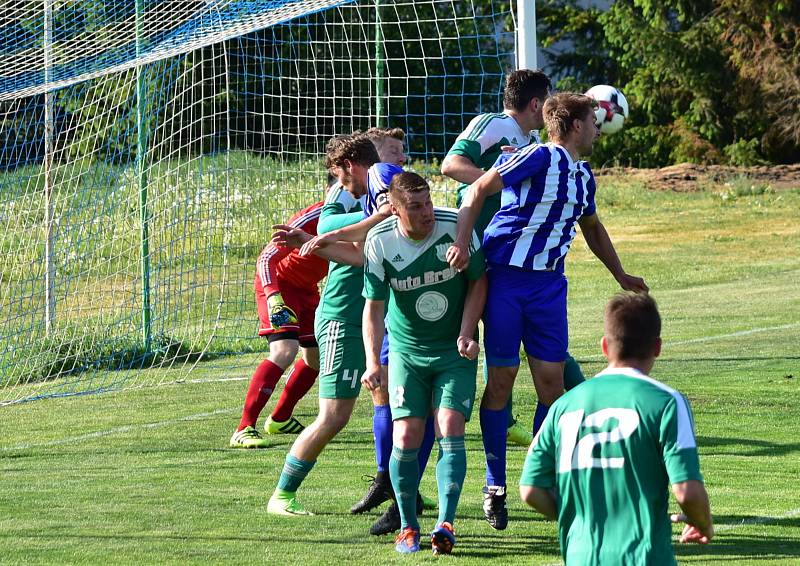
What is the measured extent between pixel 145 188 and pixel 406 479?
315 inches

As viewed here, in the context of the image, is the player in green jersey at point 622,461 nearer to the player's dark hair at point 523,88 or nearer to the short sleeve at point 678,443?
the short sleeve at point 678,443

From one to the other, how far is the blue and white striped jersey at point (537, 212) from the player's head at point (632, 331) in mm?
2532

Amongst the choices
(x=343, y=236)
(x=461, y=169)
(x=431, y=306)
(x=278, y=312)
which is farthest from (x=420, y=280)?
(x=278, y=312)

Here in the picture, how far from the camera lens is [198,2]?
493 inches

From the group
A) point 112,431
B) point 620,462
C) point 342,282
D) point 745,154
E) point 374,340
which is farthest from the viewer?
point 745,154

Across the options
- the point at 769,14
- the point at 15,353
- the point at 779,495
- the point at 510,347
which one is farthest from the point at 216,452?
the point at 769,14

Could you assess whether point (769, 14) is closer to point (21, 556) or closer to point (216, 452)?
point (216, 452)

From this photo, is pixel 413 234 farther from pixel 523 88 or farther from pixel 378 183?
pixel 523 88

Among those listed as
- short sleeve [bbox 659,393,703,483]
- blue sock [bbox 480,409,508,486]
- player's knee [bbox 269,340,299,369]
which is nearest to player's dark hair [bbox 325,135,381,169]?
blue sock [bbox 480,409,508,486]

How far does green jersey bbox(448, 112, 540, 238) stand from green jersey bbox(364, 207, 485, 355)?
988mm

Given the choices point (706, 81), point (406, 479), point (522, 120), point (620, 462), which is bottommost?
point (406, 479)

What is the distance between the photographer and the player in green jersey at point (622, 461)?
362cm

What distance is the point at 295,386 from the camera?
909 centimetres

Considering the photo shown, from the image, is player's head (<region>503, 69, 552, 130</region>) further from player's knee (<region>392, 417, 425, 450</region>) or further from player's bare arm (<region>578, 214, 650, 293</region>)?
player's knee (<region>392, 417, 425, 450</region>)
